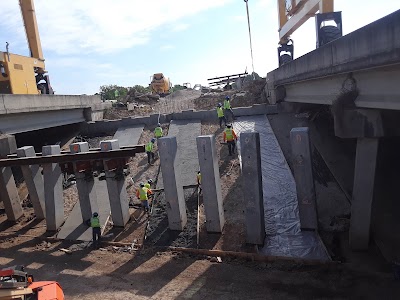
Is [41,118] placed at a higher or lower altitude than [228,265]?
higher

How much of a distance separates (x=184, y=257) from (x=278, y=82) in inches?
493

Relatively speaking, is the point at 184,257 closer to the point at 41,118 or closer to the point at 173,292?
the point at 173,292

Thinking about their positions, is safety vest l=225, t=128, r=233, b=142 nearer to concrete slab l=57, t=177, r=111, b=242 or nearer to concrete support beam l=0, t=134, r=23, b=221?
concrete slab l=57, t=177, r=111, b=242

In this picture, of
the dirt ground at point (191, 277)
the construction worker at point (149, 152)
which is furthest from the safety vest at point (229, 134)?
the dirt ground at point (191, 277)

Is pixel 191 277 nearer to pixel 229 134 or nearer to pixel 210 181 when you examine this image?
pixel 210 181

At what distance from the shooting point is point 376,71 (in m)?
7.35

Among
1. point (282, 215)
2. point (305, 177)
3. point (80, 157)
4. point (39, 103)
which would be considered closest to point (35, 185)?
point (80, 157)

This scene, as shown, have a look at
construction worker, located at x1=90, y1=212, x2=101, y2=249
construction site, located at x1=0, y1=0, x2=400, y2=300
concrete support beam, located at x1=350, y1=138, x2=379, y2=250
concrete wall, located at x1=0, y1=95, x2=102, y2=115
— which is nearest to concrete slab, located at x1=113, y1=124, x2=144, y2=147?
construction site, located at x1=0, y1=0, x2=400, y2=300

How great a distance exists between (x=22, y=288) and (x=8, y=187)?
8888 millimetres

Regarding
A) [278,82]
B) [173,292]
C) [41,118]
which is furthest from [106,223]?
[278,82]

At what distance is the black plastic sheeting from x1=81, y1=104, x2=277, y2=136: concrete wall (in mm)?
5050

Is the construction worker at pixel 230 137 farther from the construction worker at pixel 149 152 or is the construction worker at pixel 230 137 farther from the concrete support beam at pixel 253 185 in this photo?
the concrete support beam at pixel 253 185

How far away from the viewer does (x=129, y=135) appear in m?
21.5

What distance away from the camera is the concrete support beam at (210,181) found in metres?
11.4
